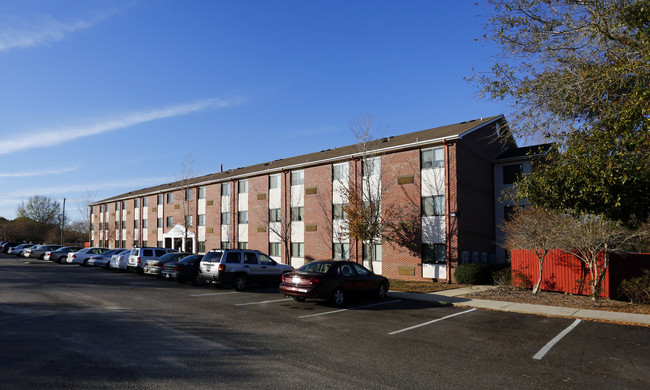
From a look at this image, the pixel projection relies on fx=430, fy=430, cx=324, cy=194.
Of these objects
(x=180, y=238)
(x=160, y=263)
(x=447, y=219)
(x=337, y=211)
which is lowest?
(x=160, y=263)

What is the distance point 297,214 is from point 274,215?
2.78 meters

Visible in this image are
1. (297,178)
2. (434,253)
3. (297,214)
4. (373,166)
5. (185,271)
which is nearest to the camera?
(185,271)

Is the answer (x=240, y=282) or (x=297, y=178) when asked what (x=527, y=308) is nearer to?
(x=240, y=282)

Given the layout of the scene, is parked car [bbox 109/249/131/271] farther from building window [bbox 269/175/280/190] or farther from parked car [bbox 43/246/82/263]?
parked car [bbox 43/246/82/263]

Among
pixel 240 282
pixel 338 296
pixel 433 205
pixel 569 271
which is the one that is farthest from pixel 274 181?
pixel 569 271

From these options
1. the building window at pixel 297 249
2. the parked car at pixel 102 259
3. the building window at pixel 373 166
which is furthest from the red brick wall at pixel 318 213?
the parked car at pixel 102 259

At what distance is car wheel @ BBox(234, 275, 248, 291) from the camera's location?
17344 mm

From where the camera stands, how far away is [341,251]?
28500 millimetres

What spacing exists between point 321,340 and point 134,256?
20330 mm

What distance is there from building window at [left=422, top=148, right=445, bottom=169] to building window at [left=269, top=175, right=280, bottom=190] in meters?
13.0

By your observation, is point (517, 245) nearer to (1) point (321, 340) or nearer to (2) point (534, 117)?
(2) point (534, 117)

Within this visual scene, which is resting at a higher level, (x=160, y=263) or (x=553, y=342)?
(x=160, y=263)

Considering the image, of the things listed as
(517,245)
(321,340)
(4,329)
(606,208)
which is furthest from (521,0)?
(4,329)

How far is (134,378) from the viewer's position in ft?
19.3
